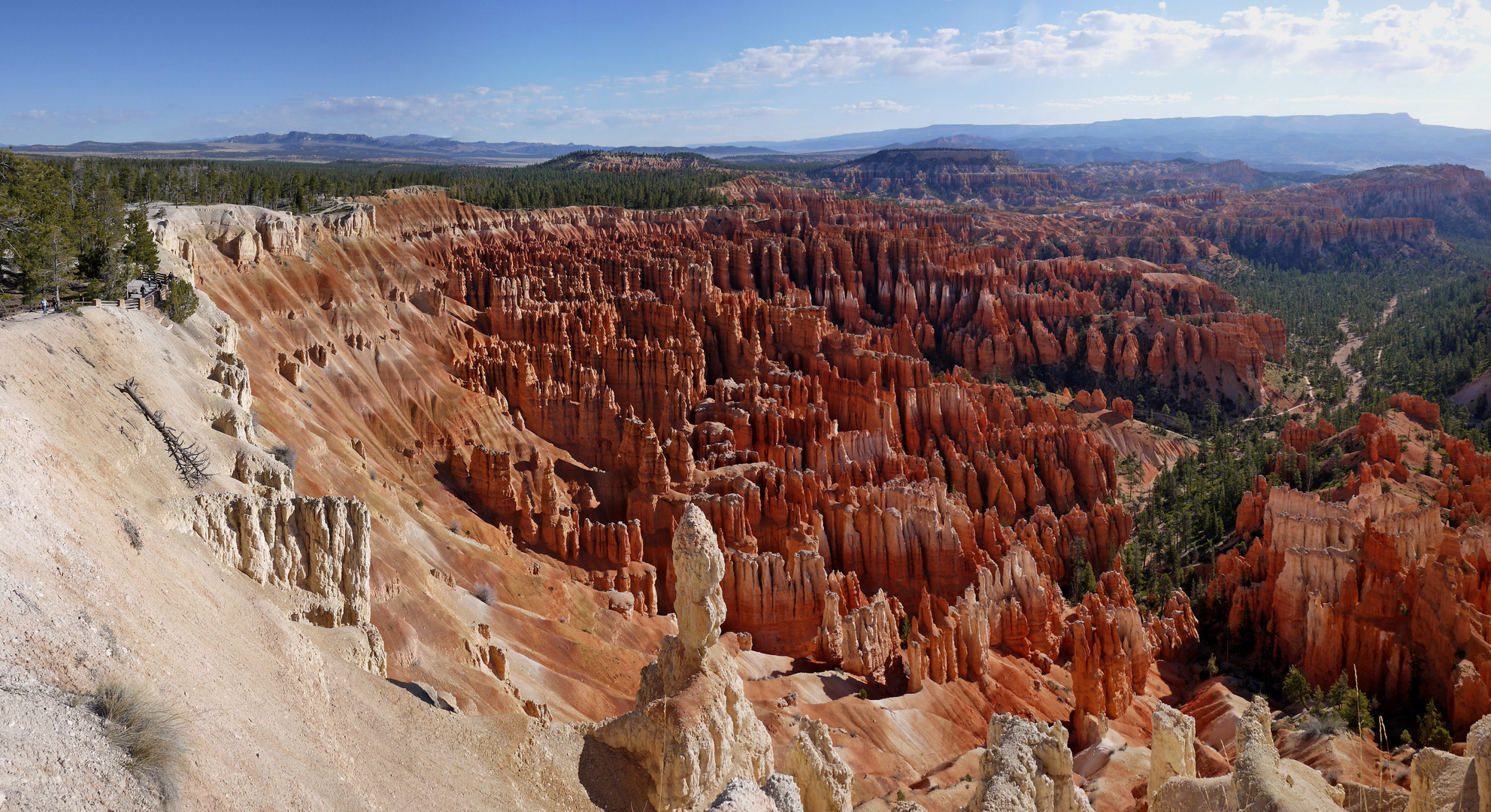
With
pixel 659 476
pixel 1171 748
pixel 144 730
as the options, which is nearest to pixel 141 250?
pixel 659 476

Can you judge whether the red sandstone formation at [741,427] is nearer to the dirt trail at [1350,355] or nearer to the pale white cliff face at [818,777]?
the dirt trail at [1350,355]

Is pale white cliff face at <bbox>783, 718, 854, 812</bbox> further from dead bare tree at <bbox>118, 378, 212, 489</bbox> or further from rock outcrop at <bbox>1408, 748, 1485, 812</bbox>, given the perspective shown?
dead bare tree at <bbox>118, 378, 212, 489</bbox>

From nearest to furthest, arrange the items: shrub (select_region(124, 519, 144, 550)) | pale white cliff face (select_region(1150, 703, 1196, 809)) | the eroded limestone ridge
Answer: shrub (select_region(124, 519, 144, 550))
the eroded limestone ridge
pale white cliff face (select_region(1150, 703, 1196, 809))

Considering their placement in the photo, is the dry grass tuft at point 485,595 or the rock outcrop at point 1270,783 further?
the dry grass tuft at point 485,595

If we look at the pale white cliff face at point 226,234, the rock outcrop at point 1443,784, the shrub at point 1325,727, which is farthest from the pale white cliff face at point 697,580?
the pale white cliff face at point 226,234

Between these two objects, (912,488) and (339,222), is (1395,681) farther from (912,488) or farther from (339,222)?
(339,222)

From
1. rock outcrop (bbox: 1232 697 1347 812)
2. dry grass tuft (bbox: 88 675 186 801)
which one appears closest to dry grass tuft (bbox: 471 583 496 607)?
dry grass tuft (bbox: 88 675 186 801)
